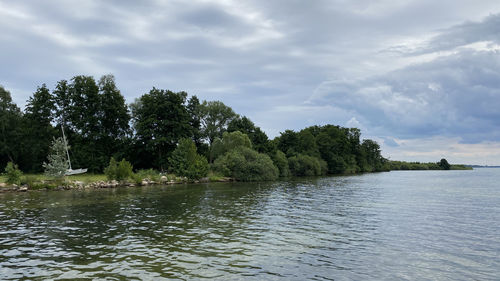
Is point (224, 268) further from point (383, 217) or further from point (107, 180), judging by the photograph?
point (107, 180)

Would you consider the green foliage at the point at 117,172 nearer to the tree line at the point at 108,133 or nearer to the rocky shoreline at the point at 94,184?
the rocky shoreline at the point at 94,184

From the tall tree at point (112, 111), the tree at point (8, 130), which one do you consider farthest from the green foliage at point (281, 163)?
the tree at point (8, 130)

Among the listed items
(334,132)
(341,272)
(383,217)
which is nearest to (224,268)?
(341,272)

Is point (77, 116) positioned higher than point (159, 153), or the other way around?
point (77, 116)

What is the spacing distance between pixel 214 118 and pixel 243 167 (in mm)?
27573

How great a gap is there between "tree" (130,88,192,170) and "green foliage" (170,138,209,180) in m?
7.01

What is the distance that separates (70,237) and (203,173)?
2149 inches

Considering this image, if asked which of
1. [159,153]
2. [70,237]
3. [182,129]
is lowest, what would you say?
[70,237]

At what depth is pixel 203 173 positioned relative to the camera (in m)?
72.8

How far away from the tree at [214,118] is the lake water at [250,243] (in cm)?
7018

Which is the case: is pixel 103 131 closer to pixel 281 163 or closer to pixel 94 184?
pixel 94 184

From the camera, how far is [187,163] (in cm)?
7069

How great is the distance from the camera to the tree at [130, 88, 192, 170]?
77.7 meters

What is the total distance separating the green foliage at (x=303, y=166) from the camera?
103 meters
